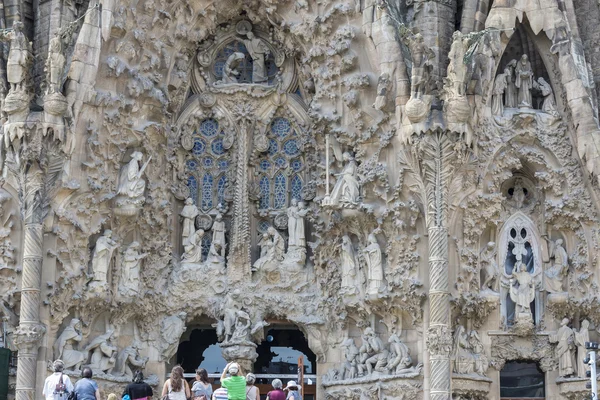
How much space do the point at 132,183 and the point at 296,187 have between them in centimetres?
288

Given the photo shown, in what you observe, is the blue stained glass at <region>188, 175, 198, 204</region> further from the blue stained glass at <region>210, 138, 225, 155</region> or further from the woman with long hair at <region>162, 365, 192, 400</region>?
the woman with long hair at <region>162, 365, 192, 400</region>

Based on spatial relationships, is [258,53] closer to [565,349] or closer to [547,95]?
[547,95]

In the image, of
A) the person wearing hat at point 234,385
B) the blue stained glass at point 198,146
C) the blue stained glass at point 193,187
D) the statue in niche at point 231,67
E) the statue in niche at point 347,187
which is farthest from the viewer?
the statue in niche at point 231,67

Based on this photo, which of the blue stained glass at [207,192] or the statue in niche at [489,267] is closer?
the statue in niche at [489,267]

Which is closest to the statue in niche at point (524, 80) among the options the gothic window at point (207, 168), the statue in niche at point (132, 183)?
the gothic window at point (207, 168)

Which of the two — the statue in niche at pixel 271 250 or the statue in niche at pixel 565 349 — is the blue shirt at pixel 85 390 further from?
the statue in niche at pixel 565 349

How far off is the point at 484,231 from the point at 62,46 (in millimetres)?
6917

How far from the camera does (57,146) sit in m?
19.3

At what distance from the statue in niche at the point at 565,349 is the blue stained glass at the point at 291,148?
5.12 metres

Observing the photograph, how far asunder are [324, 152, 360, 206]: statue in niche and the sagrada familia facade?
0.03 metres

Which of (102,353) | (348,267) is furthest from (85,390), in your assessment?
(348,267)

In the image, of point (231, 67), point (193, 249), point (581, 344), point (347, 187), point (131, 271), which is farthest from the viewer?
point (231, 67)

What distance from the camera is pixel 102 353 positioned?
19.9 meters

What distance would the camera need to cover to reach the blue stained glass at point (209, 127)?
71.3 ft
